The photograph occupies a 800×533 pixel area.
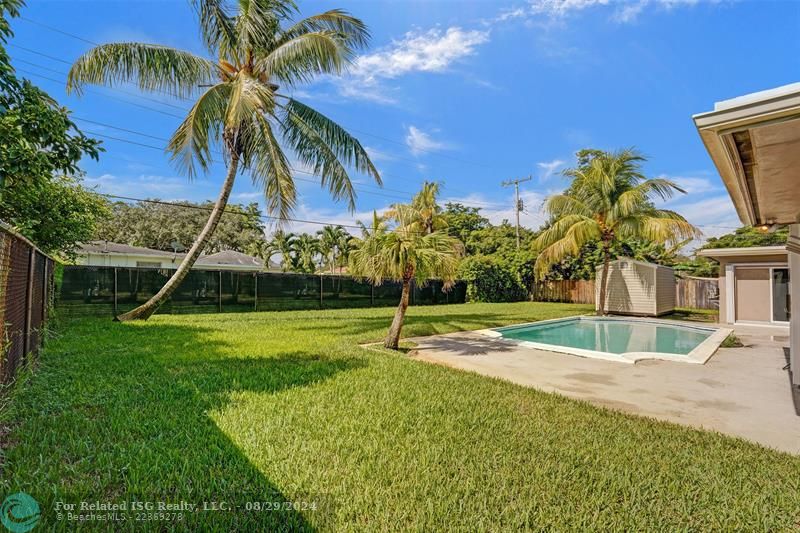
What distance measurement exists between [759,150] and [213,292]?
1487 centimetres

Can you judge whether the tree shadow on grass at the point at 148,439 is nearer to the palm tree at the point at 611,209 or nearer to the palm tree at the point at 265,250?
the palm tree at the point at 611,209

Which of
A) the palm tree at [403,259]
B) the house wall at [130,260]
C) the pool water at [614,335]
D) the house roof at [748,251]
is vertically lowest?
the pool water at [614,335]

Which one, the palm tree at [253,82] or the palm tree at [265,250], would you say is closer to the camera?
the palm tree at [253,82]

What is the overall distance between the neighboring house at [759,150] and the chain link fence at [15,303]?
4.72m

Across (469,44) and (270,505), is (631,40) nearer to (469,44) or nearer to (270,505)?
(469,44)

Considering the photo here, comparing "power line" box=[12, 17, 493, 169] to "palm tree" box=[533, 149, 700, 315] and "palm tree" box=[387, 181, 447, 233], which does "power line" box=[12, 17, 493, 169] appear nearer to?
"palm tree" box=[387, 181, 447, 233]

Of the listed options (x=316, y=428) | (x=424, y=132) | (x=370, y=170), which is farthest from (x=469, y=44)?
(x=316, y=428)

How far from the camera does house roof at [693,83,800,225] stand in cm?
197

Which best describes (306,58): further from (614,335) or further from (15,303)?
(614,335)

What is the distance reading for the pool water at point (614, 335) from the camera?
957 centimetres

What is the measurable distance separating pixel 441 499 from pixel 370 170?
909 cm

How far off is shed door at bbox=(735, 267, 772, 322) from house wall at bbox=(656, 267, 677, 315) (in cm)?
278

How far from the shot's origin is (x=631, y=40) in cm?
1017

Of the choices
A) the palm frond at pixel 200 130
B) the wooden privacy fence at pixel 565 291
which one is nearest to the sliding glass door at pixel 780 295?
the wooden privacy fence at pixel 565 291
